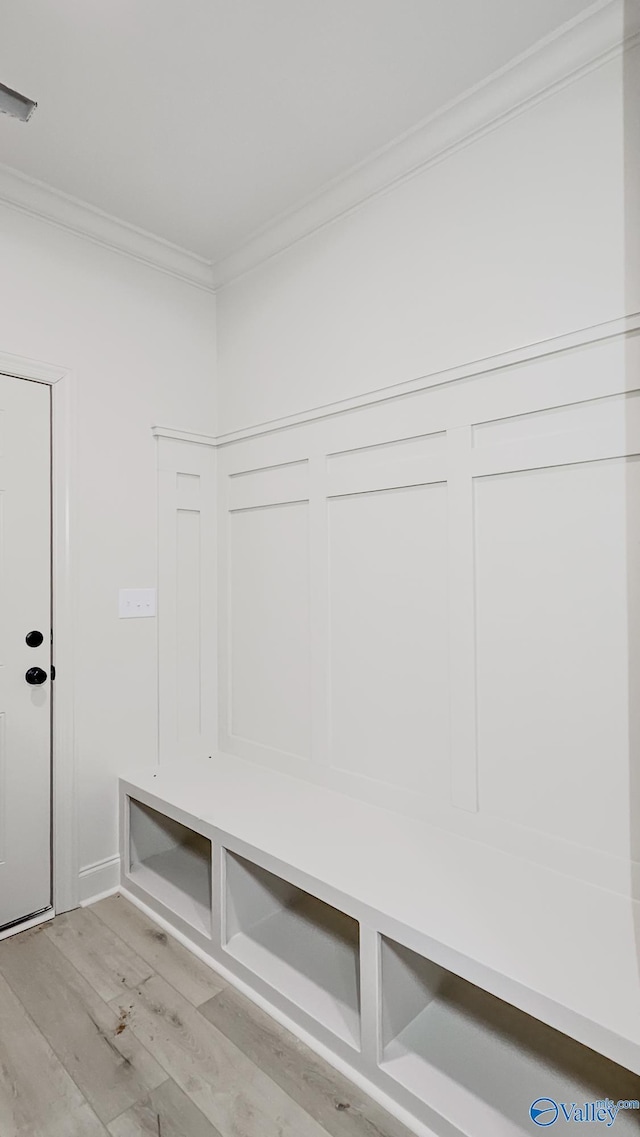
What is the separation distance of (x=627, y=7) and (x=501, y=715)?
74.9 inches

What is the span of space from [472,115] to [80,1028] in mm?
2937

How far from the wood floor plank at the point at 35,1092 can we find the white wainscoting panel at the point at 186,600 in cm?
109

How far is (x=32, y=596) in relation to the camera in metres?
2.24

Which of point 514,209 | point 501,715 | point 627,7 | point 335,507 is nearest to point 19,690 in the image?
point 335,507

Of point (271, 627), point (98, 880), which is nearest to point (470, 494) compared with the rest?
point (271, 627)

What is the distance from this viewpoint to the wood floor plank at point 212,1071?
1.40 meters

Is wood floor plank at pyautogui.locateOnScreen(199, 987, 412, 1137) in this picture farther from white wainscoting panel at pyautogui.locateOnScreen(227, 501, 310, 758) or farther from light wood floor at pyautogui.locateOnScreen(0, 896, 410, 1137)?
white wainscoting panel at pyautogui.locateOnScreen(227, 501, 310, 758)

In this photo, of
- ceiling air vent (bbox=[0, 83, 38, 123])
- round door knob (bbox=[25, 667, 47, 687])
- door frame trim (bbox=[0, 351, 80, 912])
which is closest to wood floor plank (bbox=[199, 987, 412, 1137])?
door frame trim (bbox=[0, 351, 80, 912])

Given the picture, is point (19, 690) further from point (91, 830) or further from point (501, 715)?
point (501, 715)

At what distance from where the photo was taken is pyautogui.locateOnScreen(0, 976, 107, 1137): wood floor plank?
1.40 metres

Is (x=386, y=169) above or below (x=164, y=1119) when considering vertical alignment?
above

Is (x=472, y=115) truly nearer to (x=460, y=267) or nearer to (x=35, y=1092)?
(x=460, y=267)

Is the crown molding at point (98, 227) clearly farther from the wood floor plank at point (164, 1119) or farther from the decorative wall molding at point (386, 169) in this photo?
the wood floor plank at point (164, 1119)

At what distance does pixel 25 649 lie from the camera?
2.22 m
